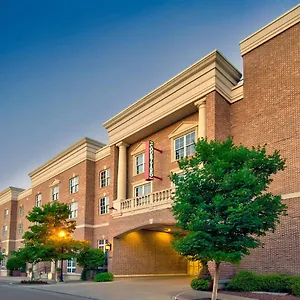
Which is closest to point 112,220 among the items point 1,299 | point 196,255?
point 1,299

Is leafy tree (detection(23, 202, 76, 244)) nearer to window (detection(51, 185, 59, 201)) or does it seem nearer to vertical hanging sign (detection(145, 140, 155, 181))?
vertical hanging sign (detection(145, 140, 155, 181))

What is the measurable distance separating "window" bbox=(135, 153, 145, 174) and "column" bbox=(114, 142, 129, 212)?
0.99 metres

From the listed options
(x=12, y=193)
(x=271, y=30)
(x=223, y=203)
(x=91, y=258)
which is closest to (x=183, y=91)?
(x=271, y=30)

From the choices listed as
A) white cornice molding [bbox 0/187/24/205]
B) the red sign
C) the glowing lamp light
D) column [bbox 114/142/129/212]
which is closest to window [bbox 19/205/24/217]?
white cornice molding [bbox 0/187/24/205]

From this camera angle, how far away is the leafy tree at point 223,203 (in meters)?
14.0

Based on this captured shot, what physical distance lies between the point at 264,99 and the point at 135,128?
1067cm

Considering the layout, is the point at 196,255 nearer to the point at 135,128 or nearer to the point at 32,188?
the point at 135,128

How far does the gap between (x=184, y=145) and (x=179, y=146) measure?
62 cm

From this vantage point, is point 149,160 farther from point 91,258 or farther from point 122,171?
point 91,258

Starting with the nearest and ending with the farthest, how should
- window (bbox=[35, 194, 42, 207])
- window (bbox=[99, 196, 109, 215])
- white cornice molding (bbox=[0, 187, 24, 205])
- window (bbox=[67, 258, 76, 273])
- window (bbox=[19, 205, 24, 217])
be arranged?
window (bbox=[99, 196, 109, 215])
window (bbox=[67, 258, 76, 273])
window (bbox=[35, 194, 42, 207])
window (bbox=[19, 205, 24, 217])
white cornice molding (bbox=[0, 187, 24, 205])

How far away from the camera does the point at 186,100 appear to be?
2512cm

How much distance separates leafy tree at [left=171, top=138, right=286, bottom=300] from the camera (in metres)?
14.0

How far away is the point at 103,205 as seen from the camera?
34938 mm

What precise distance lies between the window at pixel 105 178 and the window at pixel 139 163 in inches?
173
